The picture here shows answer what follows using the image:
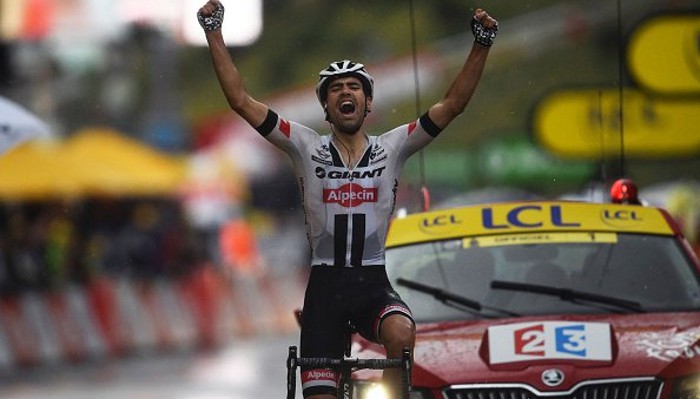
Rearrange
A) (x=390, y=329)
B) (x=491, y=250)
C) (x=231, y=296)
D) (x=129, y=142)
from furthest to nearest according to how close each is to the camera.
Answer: (x=129, y=142)
(x=231, y=296)
(x=491, y=250)
(x=390, y=329)

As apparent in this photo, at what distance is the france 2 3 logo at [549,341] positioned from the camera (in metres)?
7.39

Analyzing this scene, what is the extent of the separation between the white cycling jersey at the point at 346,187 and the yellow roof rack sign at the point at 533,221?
196cm

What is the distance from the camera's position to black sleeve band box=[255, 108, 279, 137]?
6.94 meters

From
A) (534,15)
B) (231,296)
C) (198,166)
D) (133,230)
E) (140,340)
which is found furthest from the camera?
(534,15)

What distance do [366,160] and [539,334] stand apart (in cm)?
117

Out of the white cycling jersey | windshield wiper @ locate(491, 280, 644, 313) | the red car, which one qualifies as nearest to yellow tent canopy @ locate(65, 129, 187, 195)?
the red car

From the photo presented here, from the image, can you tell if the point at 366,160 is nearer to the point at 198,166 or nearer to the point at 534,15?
the point at 198,166

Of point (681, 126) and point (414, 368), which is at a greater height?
point (681, 126)

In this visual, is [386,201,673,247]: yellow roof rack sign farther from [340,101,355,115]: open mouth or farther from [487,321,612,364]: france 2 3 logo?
[340,101,355,115]: open mouth

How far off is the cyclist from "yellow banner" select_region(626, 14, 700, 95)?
66.9ft

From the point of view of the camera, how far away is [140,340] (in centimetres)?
2381

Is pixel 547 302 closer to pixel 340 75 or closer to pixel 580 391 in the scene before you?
pixel 580 391

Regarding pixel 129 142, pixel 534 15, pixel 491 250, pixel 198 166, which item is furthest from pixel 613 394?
pixel 534 15

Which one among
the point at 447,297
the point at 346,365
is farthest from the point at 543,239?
the point at 346,365
